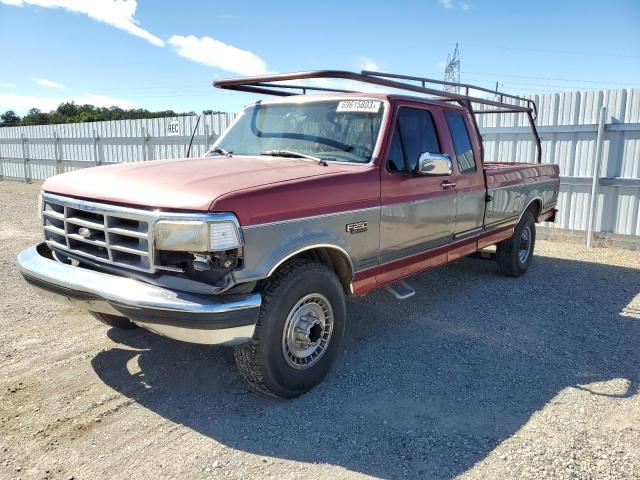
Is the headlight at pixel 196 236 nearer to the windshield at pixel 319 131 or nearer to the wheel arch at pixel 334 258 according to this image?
the wheel arch at pixel 334 258

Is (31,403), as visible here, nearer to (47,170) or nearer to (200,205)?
(200,205)

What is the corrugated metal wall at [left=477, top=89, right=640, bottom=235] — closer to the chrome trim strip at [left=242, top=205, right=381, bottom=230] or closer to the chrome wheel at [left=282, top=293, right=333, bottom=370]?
the chrome trim strip at [left=242, top=205, right=381, bottom=230]

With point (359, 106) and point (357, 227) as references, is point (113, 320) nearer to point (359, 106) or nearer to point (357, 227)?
point (357, 227)

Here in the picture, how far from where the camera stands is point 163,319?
291 cm

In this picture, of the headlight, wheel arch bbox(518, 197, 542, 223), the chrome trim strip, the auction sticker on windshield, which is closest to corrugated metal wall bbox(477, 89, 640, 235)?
wheel arch bbox(518, 197, 542, 223)

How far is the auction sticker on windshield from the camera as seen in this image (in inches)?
167

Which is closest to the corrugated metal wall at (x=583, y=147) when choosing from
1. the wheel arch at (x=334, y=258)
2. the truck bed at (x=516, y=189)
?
the truck bed at (x=516, y=189)

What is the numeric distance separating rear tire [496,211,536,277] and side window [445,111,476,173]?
1.82 m

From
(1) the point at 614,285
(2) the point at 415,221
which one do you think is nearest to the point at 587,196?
(1) the point at 614,285

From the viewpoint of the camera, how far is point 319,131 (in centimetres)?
430

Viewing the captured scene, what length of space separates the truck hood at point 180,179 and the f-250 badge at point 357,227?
0.42m

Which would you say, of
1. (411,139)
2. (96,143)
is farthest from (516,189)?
(96,143)

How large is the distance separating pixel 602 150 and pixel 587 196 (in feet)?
2.87

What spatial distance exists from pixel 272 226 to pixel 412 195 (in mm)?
1664
